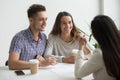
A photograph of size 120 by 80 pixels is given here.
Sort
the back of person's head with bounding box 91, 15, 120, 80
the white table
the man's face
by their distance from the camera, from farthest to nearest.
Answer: the man's face < the white table < the back of person's head with bounding box 91, 15, 120, 80

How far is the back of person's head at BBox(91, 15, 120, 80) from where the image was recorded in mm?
1362

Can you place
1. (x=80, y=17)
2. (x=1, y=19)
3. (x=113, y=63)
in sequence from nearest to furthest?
(x=113, y=63), (x=1, y=19), (x=80, y=17)

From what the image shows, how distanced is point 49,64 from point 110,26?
2.43ft

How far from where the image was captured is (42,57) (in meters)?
2.20

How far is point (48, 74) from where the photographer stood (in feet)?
5.75

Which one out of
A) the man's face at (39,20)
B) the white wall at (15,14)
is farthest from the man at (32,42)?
the white wall at (15,14)

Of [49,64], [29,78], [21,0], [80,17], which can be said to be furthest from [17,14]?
[29,78]

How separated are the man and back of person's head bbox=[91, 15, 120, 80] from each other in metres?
0.66

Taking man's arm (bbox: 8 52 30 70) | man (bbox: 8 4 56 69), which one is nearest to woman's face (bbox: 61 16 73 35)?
man (bbox: 8 4 56 69)

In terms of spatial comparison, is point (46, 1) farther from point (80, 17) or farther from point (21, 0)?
point (80, 17)

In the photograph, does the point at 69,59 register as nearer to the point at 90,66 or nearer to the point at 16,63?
the point at 16,63

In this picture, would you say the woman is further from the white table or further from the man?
the white table

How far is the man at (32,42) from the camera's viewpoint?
1.99m

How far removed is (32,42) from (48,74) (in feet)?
1.60
